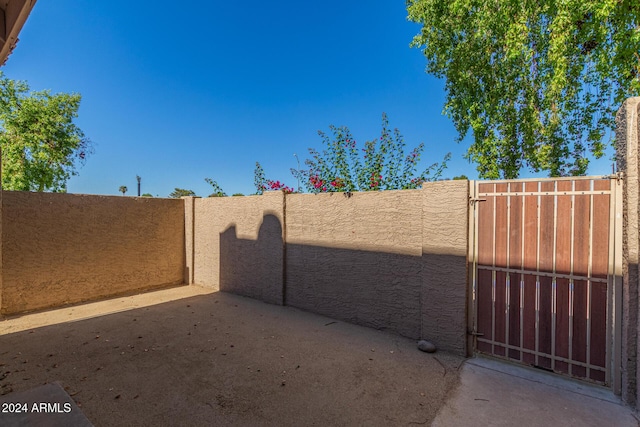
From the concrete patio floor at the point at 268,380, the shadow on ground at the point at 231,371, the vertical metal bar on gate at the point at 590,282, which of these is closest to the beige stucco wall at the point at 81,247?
the concrete patio floor at the point at 268,380

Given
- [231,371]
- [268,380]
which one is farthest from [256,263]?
[268,380]

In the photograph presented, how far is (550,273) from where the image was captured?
2.75m

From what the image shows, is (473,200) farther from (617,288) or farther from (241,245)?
(241,245)

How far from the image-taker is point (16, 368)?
2885 mm

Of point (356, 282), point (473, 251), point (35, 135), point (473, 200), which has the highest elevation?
point (35, 135)

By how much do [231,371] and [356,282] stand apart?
2.07m

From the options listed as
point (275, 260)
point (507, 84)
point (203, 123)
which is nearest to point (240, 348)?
point (275, 260)

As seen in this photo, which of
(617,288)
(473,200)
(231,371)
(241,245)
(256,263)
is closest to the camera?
(617,288)

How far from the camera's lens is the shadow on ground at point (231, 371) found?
2.21 m

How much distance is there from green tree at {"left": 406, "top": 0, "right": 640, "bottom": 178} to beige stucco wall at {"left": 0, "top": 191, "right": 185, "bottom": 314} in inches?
377

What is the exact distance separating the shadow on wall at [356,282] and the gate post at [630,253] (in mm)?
1248

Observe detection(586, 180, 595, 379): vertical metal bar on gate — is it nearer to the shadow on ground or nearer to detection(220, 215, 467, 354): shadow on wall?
detection(220, 215, 467, 354): shadow on wall

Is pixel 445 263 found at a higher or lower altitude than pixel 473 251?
lower

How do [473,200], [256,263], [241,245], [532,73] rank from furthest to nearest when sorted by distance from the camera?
[532,73], [241,245], [256,263], [473,200]
